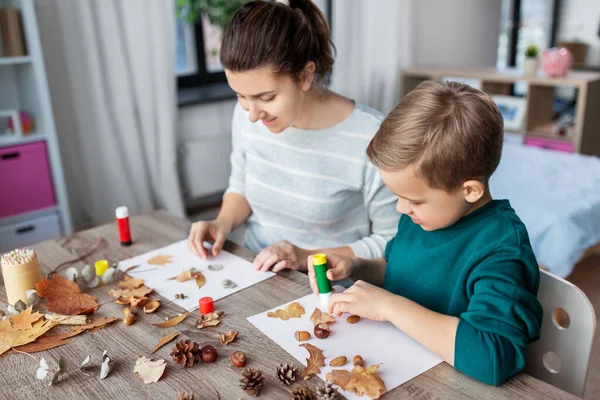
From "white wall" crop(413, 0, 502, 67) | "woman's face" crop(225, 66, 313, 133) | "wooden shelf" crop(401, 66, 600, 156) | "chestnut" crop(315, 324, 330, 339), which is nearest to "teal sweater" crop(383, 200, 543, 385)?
"chestnut" crop(315, 324, 330, 339)

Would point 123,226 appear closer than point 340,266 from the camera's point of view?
No

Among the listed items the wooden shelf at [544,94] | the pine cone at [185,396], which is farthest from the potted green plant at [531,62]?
the pine cone at [185,396]

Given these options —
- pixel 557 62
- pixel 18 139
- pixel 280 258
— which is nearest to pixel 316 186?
pixel 280 258

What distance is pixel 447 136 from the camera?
2.91ft

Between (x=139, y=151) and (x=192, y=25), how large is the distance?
95 centimetres

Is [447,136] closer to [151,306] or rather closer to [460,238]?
[460,238]

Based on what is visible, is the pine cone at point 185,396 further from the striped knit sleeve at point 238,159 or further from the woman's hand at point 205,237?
the striped knit sleeve at point 238,159

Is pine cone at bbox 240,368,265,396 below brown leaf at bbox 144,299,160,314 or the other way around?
the other way around

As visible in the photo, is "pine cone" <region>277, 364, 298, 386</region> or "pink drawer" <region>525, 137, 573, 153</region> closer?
"pine cone" <region>277, 364, 298, 386</region>

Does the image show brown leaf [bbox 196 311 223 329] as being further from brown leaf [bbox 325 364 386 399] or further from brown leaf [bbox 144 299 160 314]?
brown leaf [bbox 325 364 386 399]

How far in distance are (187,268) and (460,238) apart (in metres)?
0.60

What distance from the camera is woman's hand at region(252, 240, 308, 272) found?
1221 millimetres

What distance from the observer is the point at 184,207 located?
3396mm

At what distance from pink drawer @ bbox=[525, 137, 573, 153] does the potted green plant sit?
1.41 feet
